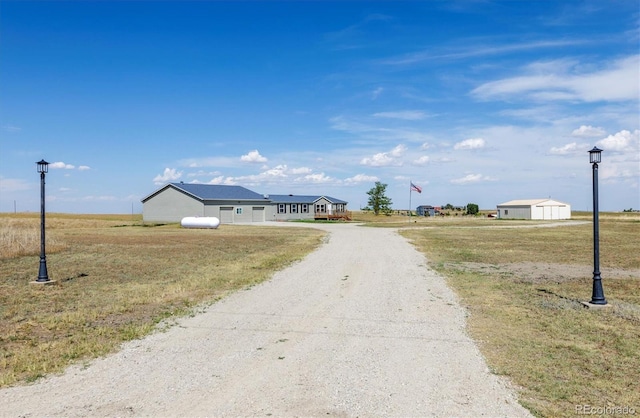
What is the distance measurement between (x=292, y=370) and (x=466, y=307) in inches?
218

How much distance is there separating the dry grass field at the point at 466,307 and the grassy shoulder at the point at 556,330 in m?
0.02

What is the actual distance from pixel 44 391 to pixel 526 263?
58.2 feet

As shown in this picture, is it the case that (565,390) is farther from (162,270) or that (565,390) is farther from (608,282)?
(162,270)

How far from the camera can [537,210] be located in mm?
80812

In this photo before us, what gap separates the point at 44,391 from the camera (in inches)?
222

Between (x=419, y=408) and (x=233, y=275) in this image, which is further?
(x=233, y=275)

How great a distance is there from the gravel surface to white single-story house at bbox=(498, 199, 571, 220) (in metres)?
77.7

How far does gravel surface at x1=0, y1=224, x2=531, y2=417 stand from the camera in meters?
5.18

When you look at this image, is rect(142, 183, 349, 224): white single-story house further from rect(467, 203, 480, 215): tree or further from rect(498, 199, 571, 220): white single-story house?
rect(467, 203, 480, 215): tree

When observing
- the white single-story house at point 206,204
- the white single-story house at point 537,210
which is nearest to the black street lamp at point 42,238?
the white single-story house at point 206,204

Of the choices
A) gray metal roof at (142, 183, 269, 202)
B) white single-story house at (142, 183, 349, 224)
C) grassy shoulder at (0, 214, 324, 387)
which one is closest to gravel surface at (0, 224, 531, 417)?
grassy shoulder at (0, 214, 324, 387)

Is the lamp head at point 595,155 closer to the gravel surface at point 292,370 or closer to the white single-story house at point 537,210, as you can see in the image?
the gravel surface at point 292,370

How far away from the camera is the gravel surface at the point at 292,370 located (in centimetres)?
518

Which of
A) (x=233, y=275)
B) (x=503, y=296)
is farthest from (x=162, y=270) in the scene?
(x=503, y=296)
